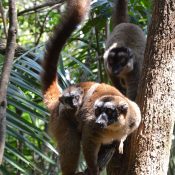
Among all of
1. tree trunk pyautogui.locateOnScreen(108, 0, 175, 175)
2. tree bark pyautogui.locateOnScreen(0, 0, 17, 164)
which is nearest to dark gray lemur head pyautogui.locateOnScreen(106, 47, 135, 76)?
tree trunk pyautogui.locateOnScreen(108, 0, 175, 175)

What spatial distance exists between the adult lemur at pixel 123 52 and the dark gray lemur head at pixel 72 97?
3.77ft

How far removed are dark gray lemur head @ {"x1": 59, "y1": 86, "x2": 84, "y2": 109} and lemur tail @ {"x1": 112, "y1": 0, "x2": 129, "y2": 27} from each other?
1456mm

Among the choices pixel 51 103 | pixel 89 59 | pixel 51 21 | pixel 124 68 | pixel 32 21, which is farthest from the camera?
pixel 32 21

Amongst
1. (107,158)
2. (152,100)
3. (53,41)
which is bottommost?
(107,158)

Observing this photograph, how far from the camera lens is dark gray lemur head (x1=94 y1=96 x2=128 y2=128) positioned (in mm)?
2857

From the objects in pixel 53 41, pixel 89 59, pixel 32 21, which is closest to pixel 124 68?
pixel 89 59

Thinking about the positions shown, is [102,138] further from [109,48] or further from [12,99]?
[109,48]

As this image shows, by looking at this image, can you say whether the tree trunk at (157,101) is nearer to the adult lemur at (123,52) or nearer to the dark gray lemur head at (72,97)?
the dark gray lemur head at (72,97)

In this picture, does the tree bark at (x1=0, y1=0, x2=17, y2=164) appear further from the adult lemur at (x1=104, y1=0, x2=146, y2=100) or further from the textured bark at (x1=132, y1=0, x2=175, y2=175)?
the adult lemur at (x1=104, y1=0, x2=146, y2=100)

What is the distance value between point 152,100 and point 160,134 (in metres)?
0.22

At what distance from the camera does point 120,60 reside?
4320 mm

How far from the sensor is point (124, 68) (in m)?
4.18

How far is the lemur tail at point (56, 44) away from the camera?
2.89 metres

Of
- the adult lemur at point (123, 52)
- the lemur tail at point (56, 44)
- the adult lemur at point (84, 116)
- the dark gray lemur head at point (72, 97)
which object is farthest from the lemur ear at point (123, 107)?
the adult lemur at point (123, 52)
